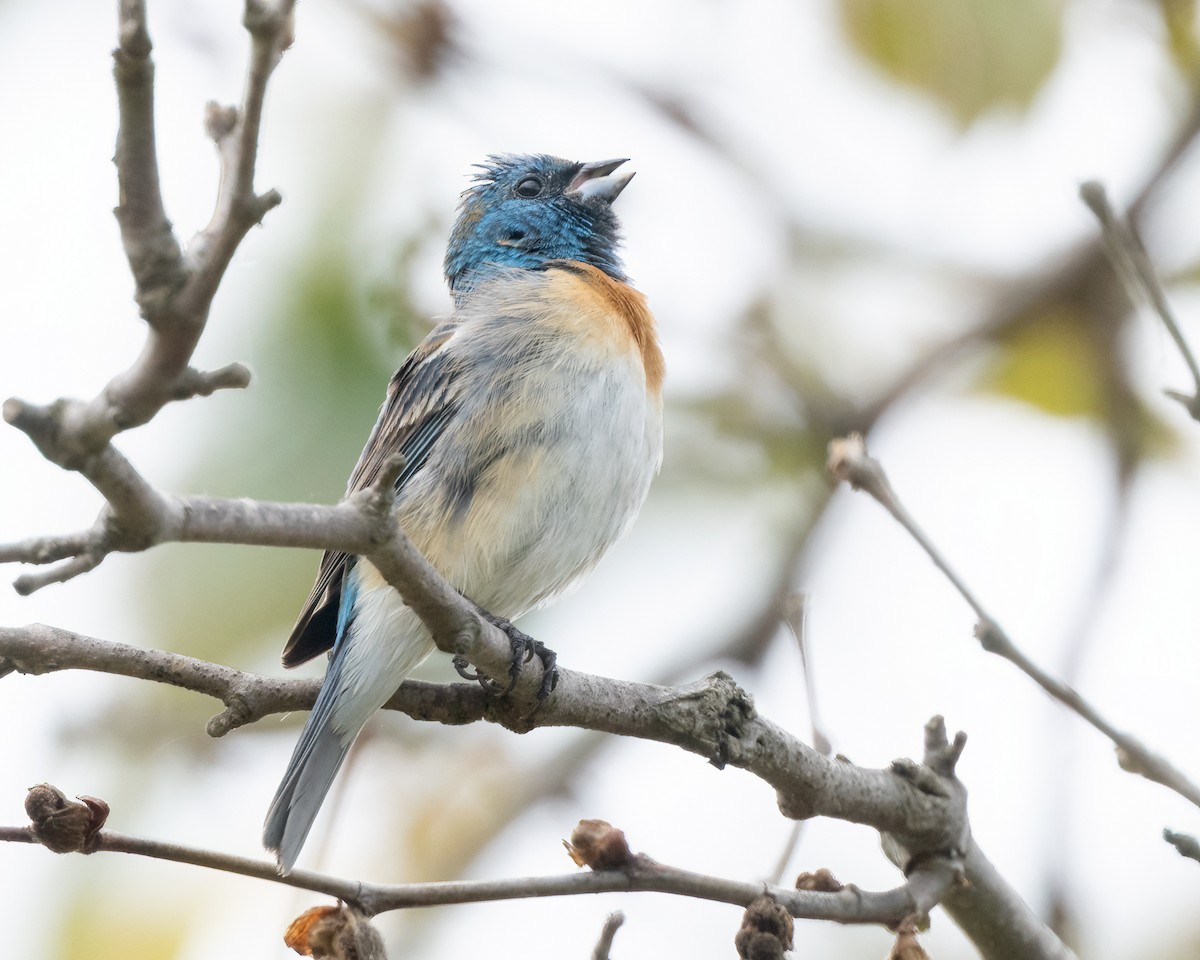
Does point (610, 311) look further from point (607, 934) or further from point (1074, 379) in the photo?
point (607, 934)

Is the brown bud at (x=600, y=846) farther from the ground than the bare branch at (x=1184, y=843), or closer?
farther from the ground

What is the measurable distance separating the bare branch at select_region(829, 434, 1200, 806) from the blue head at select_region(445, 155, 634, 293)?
3.23 meters

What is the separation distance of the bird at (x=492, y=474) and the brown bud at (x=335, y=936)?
Result: 1280 mm

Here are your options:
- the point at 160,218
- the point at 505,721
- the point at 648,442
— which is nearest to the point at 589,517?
the point at 648,442

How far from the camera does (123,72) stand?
1.86 meters

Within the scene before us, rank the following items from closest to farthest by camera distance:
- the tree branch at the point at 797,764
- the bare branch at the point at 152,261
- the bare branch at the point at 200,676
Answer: the bare branch at the point at 152,261
the bare branch at the point at 200,676
the tree branch at the point at 797,764

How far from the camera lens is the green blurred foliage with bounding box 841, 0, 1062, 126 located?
4.35 meters

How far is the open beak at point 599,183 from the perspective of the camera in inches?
250

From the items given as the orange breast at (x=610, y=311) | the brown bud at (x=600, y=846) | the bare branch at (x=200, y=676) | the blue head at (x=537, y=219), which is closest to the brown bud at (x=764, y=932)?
the brown bud at (x=600, y=846)

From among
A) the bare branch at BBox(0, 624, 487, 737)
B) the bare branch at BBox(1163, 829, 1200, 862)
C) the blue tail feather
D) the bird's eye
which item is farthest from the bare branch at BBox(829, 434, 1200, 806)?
the bird's eye

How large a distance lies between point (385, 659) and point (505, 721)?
802 millimetres

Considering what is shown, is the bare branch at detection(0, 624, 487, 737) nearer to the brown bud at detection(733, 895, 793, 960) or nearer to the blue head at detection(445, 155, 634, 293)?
the brown bud at detection(733, 895, 793, 960)

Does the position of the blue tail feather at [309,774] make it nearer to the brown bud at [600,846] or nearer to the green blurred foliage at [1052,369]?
the brown bud at [600,846]

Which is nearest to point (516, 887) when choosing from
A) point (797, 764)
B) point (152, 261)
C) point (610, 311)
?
point (797, 764)
